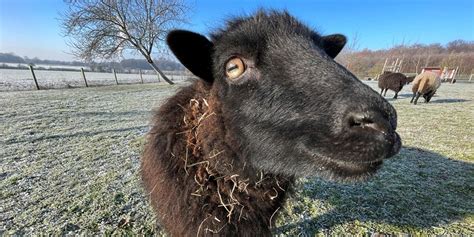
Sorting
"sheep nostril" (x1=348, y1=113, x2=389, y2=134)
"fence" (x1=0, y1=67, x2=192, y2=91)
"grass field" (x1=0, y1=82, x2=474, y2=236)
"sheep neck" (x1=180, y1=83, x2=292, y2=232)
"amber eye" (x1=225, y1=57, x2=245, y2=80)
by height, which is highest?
"amber eye" (x1=225, y1=57, x2=245, y2=80)

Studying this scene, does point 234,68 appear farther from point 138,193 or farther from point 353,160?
point 138,193

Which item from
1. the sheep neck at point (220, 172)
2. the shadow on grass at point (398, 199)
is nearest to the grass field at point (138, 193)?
the shadow on grass at point (398, 199)

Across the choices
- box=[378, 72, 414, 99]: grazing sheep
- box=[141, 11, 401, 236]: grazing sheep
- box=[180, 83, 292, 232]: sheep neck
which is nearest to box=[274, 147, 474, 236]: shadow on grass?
box=[180, 83, 292, 232]: sheep neck

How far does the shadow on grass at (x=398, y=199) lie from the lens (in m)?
3.53

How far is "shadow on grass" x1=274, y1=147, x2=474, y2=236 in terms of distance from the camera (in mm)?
3531

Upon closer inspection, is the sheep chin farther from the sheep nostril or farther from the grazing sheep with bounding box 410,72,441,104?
the grazing sheep with bounding box 410,72,441,104

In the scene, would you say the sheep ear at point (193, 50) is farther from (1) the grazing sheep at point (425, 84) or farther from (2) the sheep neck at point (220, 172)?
(1) the grazing sheep at point (425, 84)

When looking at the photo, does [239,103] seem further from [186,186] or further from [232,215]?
[232,215]

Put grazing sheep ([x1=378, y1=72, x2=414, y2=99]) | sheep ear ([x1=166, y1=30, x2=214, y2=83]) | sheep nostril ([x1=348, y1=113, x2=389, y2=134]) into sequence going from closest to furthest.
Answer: sheep nostril ([x1=348, y1=113, x2=389, y2=134]) → sheep ear ([x1=166, y1=30, x2=214, y2=83]) → grazing sheep ([x1=378, y1=72, x2=414, y2=99])

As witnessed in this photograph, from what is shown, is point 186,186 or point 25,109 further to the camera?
point 25,109

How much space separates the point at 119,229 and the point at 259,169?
2324 millimetres

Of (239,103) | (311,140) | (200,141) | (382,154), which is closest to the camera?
(382,154)

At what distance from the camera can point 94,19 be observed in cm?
2098

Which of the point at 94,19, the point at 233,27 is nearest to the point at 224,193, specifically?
the point at 233,27
